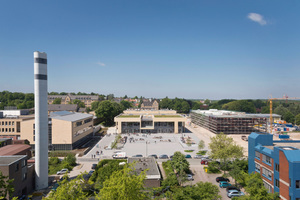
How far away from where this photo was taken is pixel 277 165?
24.0 metres

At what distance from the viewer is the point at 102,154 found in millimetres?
46344

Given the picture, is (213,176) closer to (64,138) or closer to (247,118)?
(64,138)

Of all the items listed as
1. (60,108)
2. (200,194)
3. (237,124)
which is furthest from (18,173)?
(60,108)

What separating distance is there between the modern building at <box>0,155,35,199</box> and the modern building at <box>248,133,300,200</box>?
107ft

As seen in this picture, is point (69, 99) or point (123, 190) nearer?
point (123, 190)

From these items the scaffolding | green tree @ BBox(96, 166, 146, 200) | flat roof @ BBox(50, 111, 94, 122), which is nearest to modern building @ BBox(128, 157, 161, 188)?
green tree @ BBox(96, 166, 146, 200)

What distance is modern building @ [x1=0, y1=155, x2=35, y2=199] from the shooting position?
920 inches

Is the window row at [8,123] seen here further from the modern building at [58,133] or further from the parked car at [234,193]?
the parked car at [234,193]

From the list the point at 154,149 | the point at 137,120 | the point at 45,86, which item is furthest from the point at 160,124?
the point at 45,86

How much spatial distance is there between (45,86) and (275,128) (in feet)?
295

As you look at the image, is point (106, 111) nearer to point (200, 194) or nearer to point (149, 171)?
point (149, 171)

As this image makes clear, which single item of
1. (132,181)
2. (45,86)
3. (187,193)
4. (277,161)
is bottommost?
(187,193)

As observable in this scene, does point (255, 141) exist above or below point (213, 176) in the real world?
above

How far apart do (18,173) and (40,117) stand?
26.3 ft
